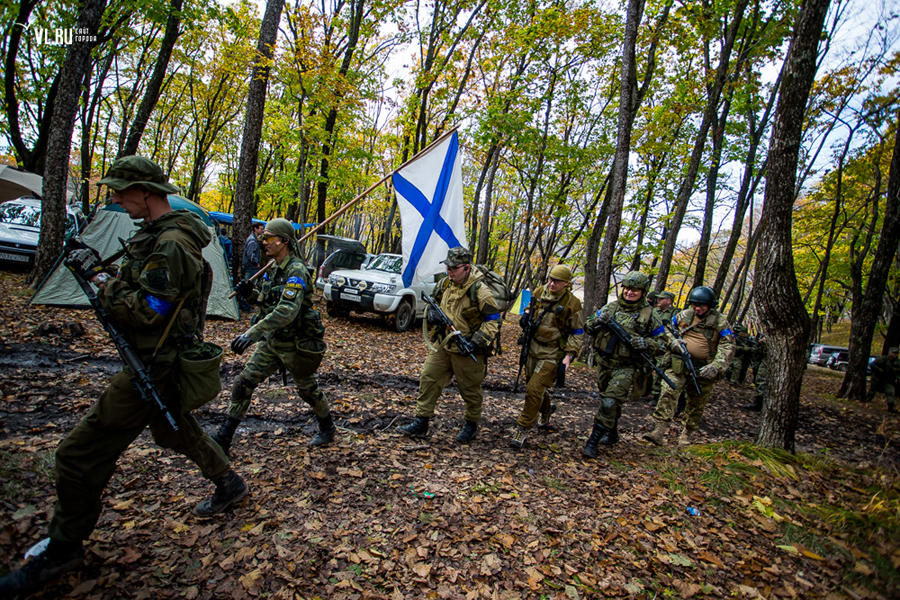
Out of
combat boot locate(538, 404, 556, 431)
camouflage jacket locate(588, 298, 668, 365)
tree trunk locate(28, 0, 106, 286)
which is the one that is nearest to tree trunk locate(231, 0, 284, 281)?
tree trunk locate(28, 0, 106, 286)

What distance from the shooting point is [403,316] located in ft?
37.6

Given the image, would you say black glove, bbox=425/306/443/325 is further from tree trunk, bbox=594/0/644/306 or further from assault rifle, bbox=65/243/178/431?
tree trunk, bbox=594/0/644/306

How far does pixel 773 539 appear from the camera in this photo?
319cm

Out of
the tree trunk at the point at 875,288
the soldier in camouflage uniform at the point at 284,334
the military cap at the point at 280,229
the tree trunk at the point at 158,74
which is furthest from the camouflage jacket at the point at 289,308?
the tree trunk at the point at 875,288

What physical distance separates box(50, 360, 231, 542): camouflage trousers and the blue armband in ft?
1.09

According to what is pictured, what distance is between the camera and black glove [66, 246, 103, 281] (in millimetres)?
2391

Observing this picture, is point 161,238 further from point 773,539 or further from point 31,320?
point 31,320

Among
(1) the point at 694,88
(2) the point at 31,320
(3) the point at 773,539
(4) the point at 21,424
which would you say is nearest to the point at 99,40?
(2) the point at 31,320

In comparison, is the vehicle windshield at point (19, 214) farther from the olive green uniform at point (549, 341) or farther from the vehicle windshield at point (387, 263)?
the olive green uniform at point (549, 341)

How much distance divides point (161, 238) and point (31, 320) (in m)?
6.84

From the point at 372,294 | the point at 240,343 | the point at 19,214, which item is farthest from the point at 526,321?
the point at 19,214

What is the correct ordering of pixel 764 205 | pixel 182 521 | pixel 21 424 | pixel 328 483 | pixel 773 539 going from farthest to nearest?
pixel 764 205 < pixel 21 424 < pixel 328 483 < pixel 773 539 < pixel 182 521

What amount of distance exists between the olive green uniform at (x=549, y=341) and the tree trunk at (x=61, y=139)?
31.7 feet

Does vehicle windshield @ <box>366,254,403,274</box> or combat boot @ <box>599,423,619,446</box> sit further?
vehicle windshield @ <box>366,254,403,274</box>
